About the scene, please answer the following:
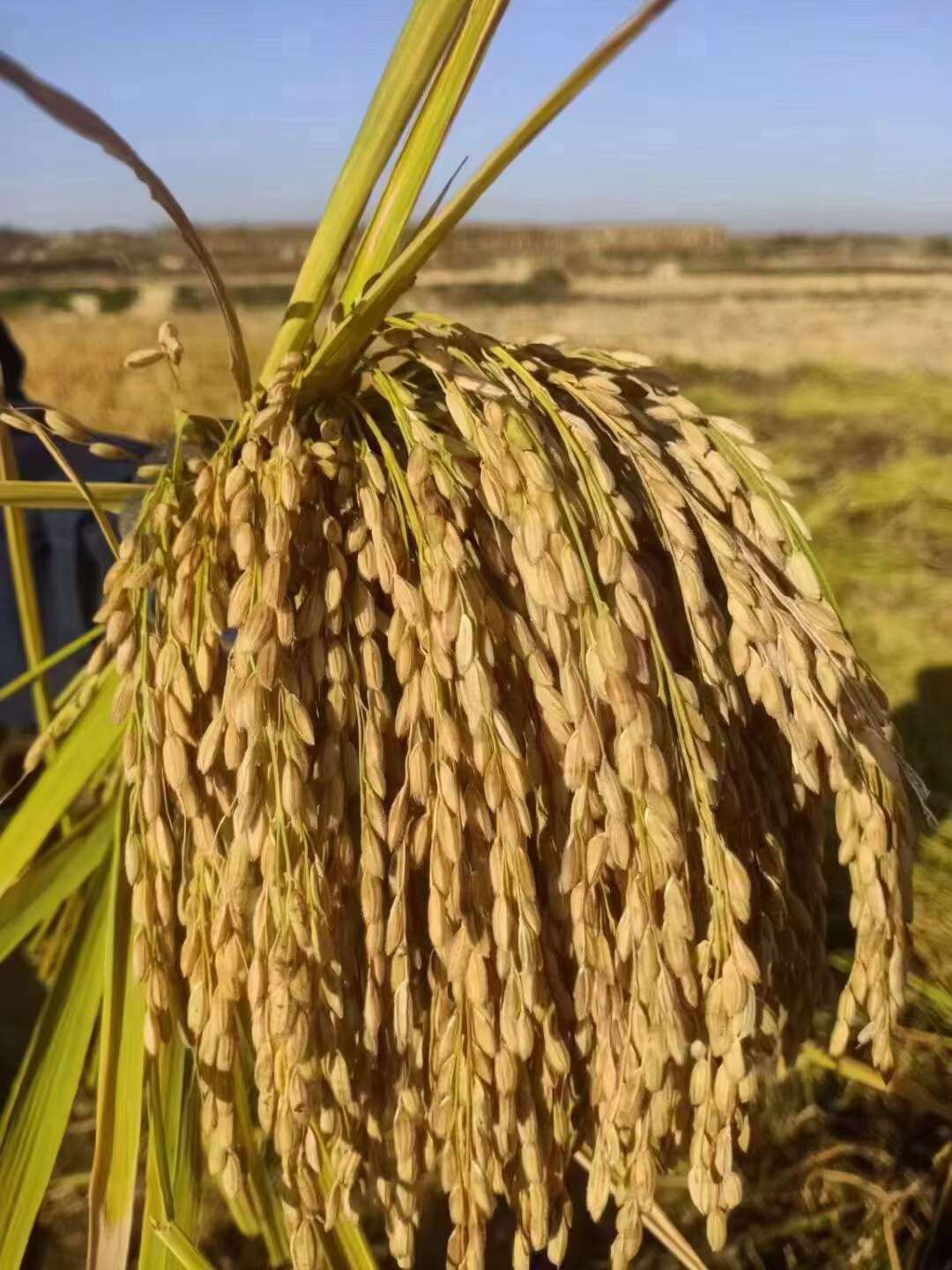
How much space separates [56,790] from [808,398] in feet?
14.0

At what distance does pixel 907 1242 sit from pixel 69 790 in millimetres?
915

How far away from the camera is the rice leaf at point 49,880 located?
812 millimetres

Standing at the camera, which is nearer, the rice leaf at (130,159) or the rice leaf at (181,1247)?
the rice leaf at (130,159)

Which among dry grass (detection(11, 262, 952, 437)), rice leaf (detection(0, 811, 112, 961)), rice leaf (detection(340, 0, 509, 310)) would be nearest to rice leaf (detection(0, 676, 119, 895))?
rice leaf (detection(0, 811, 112, 961))

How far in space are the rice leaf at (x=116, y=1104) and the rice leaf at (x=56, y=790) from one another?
0.19 feet

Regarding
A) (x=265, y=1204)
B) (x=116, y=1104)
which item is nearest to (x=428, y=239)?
(x=116, y=1104)

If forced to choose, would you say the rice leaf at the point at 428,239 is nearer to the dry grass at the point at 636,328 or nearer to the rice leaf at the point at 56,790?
the rice leaf at the point at 56,790

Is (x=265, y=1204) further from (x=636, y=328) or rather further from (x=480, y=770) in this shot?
(x=636, y=328)

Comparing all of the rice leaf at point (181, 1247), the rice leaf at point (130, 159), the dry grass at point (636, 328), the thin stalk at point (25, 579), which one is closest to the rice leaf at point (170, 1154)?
the rice leaf at point (181, 1247)

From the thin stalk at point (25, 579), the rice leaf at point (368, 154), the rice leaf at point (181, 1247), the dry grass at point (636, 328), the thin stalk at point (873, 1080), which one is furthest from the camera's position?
the dry grass at point (636, 328)

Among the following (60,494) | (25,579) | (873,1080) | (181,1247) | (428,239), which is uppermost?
(428,239)

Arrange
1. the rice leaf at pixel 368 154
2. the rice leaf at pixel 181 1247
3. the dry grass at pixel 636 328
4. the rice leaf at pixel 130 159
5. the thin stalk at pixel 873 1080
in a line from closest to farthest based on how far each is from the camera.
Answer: the rice leaf at pixel 130 159 < the rice leaf at pixel 368 154 < the rice leaf at pixel 181 1247 < the thin stalk at pixel 873 1080 < the dry grass at pixel 636 328

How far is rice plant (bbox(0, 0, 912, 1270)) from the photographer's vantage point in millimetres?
594

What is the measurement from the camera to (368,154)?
2.21ft
